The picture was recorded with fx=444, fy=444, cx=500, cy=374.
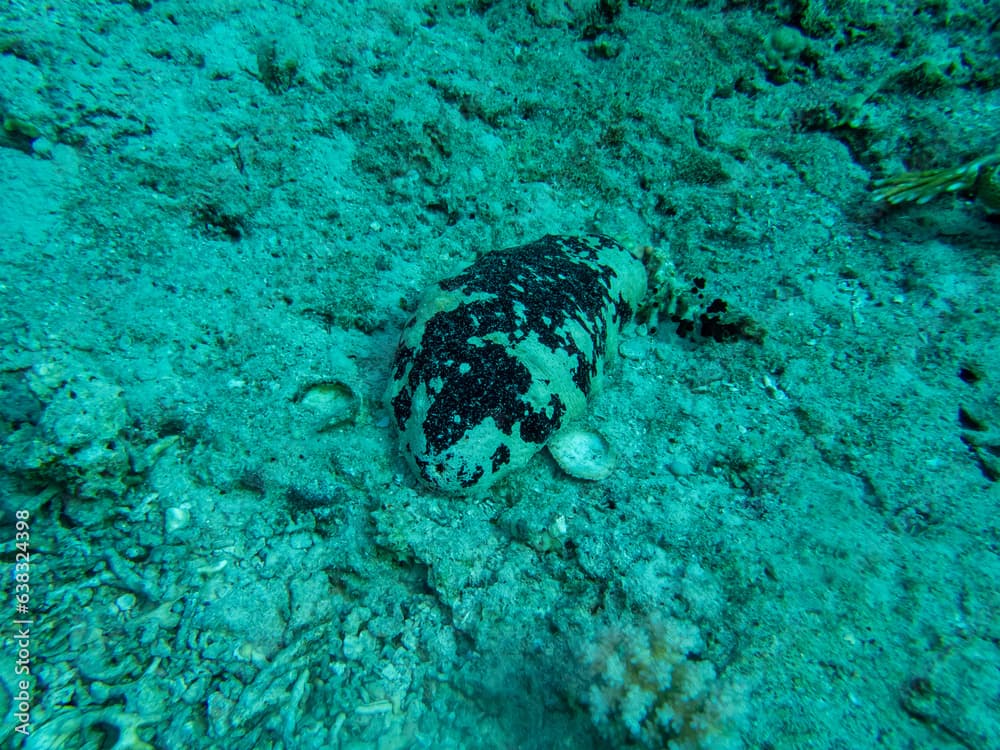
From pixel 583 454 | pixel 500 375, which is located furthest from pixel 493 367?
pixel 583 454

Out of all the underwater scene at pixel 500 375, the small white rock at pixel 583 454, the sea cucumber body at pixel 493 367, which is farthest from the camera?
the small white rock at pixel 583 454

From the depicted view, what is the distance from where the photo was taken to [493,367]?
7.52 feet

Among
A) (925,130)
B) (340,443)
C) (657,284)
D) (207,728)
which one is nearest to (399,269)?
(340,443)

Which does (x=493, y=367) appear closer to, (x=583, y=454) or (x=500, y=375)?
(x=500, y=375)

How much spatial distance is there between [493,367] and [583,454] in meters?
0.72

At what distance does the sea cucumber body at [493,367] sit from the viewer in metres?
2.25

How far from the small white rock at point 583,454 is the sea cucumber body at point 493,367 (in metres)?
0.12

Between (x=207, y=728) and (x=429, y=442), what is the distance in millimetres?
1494

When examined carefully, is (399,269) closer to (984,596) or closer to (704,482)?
(704,482)

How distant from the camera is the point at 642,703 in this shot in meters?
1.66

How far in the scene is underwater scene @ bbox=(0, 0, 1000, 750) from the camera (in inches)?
73.8

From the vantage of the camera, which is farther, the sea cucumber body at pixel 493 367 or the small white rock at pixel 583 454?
the small white rock at pixel 583 454

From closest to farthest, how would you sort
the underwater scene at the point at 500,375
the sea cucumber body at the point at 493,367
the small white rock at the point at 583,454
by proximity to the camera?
1. the underwater scene at the point at 500,375
2. the sea cucumber body at the point at 493,367
3. the small white rock at the point at 583,454

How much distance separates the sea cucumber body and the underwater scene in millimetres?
23
